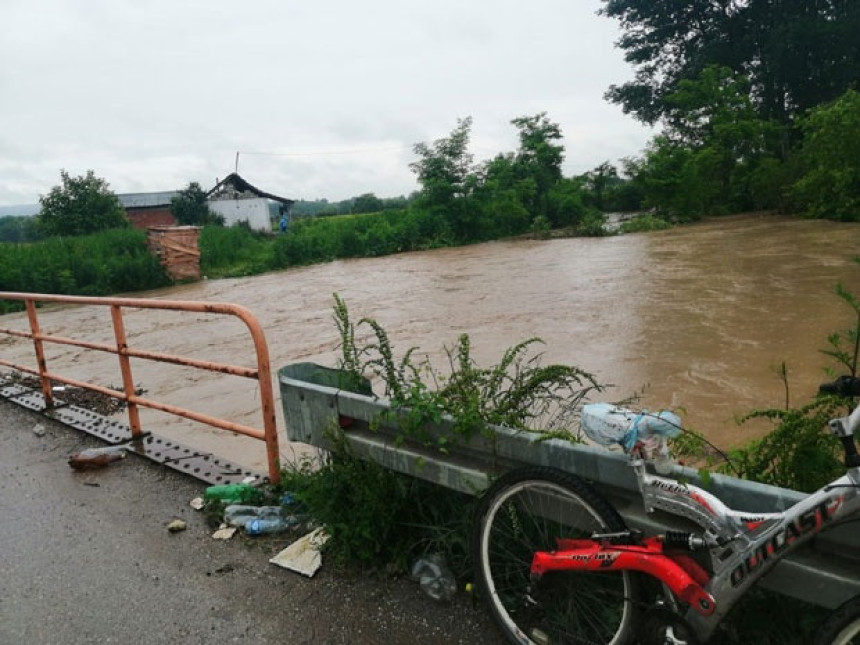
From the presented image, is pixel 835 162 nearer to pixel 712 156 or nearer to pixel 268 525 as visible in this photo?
pixel 712 156

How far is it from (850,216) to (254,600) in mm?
24683

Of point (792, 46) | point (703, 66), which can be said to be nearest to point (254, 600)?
point (792, 46)

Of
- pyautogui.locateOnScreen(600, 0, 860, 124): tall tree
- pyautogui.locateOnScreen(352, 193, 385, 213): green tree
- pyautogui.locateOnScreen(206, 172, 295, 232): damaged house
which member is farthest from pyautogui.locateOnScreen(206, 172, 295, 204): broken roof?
pyautogui.locateOnScreen(600, 0, 860, 124): tall tree

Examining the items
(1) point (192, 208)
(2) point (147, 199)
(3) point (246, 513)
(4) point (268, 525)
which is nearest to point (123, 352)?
(3) point (246, 513)

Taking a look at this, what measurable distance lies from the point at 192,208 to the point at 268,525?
41.9 metres

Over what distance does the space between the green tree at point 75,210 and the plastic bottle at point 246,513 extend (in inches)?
1419

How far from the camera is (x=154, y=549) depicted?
126 inches

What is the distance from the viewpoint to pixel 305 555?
2.99m

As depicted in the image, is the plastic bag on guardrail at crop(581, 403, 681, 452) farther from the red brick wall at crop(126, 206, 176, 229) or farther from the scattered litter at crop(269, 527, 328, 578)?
the red brick wall at crop(126, 206, 176, 229)

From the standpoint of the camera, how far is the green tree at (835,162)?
2114cm

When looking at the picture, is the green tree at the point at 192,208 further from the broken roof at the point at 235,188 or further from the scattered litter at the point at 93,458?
the scattered litter at the point at 93,458

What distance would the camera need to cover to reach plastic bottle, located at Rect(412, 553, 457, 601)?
2625mm

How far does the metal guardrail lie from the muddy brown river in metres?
2.05

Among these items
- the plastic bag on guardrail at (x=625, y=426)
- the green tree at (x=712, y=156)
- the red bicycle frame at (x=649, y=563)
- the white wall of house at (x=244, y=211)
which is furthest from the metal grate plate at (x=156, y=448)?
the white wall of house at (x=244, y=211)
